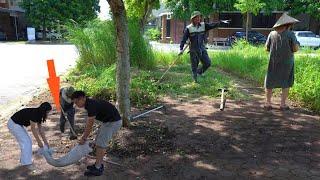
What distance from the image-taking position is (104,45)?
12.3 meters

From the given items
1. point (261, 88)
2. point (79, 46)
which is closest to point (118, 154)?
point (261, 88)

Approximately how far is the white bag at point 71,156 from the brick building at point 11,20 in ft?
153

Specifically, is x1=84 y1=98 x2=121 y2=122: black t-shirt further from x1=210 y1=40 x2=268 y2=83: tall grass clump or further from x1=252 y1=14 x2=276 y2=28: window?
x1=252 y1=14 x2=276 y2=28: window

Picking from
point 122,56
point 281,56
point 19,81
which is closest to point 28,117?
point 122,56

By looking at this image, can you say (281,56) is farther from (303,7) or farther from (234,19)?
(234,19)

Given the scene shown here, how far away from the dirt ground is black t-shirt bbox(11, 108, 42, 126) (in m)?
0.58

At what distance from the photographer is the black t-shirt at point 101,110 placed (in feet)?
14.3

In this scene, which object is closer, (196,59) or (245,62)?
(196,59)

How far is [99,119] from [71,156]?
0.56 m

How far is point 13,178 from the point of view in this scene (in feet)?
15.4

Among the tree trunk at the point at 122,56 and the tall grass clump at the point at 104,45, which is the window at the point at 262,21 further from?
the tree trunk at the point at 122,56

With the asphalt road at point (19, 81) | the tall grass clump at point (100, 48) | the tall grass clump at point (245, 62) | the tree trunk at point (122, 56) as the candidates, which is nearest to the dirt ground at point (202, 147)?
the tree trunk at point (122, 56)

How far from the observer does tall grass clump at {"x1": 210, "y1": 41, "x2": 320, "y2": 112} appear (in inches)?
317

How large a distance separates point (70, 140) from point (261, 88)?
5649mm
